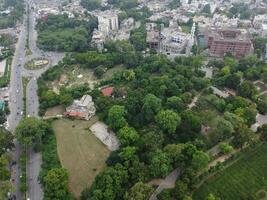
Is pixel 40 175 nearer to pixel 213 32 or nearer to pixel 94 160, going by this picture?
pixel 94 160

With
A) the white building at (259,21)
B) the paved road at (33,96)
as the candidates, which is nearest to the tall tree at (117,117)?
the paved road at (33,96)

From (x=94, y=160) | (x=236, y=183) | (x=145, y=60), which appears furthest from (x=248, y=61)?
(x=94, y=160)

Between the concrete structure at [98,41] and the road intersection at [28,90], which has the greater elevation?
the concrete structure at [98,41]

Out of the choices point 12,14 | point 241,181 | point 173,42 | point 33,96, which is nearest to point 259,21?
point 173,42

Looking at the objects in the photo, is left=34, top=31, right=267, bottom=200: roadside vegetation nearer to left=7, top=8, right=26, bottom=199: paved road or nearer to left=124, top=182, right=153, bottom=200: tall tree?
left=124, top=182, right=153, bottom=200: tall tree

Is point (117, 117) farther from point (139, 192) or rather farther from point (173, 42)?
point (173, 42)

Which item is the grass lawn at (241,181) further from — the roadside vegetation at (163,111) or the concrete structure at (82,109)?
the concrete structure at (82,109)
